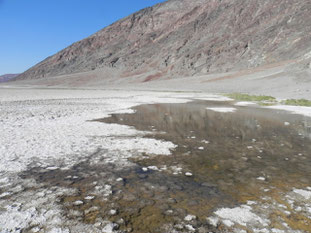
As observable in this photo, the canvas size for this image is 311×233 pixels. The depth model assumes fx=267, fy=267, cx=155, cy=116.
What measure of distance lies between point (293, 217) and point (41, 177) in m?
4.99

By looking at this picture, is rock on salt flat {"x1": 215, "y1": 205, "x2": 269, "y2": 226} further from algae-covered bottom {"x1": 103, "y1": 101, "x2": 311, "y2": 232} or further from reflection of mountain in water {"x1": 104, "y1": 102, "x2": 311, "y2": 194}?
reflection of mountain in water {"x1": 104, "y1": 102, "x2": 311, "y2": 194}

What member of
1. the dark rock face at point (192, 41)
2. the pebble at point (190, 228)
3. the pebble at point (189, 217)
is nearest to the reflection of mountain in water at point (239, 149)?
the pebble at point (189, 217)

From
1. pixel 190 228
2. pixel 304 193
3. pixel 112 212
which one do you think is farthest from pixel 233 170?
pixel 112 212

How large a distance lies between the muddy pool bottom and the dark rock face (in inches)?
2558

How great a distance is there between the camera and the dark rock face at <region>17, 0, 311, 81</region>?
74.7 m

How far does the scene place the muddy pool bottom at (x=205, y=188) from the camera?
4133 millimetres

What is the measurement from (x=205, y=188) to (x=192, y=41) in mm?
102951

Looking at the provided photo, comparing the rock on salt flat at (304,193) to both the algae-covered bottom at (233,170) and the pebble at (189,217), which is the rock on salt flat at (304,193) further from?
the pebble at (189,217)

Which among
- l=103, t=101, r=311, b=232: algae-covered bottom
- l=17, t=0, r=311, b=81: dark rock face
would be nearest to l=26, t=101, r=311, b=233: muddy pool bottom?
l=103, t=101, r=311, b=232: algae-covered bottom

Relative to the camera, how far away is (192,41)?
338 feet

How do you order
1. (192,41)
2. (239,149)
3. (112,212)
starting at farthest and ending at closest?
(192,41), (239,149), (112,212)

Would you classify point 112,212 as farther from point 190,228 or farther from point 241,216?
point 241,216

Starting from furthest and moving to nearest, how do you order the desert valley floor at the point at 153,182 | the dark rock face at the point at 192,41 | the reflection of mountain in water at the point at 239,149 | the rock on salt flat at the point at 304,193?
the dark rock face at the point at 192,41
the reflection of mountain in water at the point at 239,149
the rock on salt flat at the point at 304,193
the desert valley floor at the point at 153,182

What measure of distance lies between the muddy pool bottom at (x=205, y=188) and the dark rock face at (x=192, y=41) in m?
65.0
